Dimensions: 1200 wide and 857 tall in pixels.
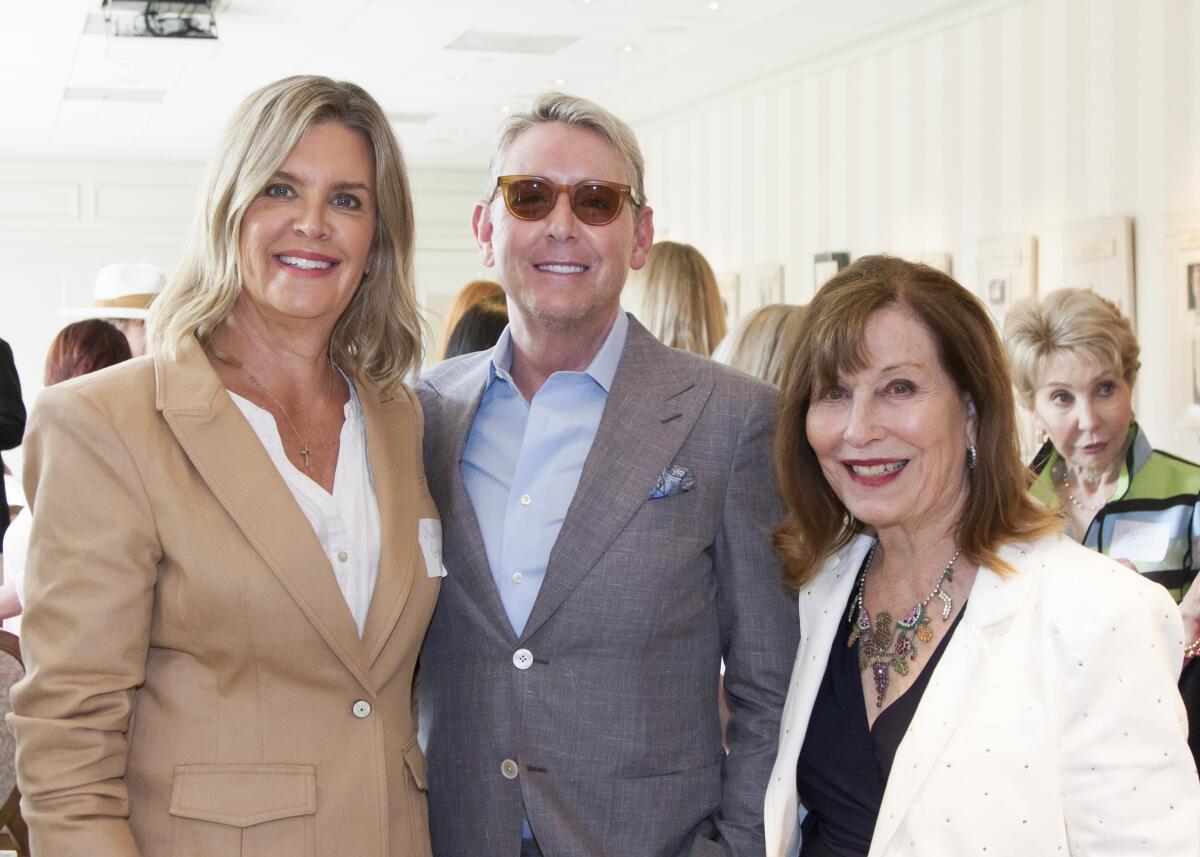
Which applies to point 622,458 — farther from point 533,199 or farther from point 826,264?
point 826,264

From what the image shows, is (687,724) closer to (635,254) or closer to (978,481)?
(978,481)

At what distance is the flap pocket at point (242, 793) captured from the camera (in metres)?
1.80

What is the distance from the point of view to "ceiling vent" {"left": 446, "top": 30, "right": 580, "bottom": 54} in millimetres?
8977

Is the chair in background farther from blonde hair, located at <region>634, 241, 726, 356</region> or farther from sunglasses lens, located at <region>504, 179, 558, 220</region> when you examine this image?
blonde hair, located at <region>634, 241, 726, 356</region>

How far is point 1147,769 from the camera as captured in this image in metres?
1.73

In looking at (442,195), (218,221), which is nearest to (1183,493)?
(218,221)

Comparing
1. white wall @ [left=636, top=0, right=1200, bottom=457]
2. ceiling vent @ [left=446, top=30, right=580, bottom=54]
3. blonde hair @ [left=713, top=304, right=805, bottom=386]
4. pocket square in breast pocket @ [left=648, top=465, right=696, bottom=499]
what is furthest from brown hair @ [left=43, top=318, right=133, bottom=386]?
white wall @ [left=636, top=0, right=1200, bottom=457]

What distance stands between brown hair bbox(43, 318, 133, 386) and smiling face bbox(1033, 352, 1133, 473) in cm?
328

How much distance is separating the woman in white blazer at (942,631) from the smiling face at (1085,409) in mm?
1524

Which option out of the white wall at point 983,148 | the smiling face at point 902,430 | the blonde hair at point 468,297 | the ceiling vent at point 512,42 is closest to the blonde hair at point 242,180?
the smiling face at point 902,430

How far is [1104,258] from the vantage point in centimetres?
677

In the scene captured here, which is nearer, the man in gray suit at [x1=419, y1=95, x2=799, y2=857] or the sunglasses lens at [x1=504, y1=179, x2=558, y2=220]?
the man in gray suit at [x1=419, y1=95, x2=799, y2=857]

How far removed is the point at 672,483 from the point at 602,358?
299 mm

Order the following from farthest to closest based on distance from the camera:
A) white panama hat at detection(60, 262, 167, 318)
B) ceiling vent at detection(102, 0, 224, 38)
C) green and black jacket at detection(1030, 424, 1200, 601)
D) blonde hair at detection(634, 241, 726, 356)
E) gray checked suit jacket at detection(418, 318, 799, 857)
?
1. ceiling vent at detection(102, 0, 224, 38)
2. white panama hat at detection(60, 262, 167, 318)
3. blonde hair at detection(634, 241, 726, 356)
4. green and black jacket at detection(1030, 424, 1200, 601)
5. gray checked suit jacket at detection(418, 318, 799, 857)
